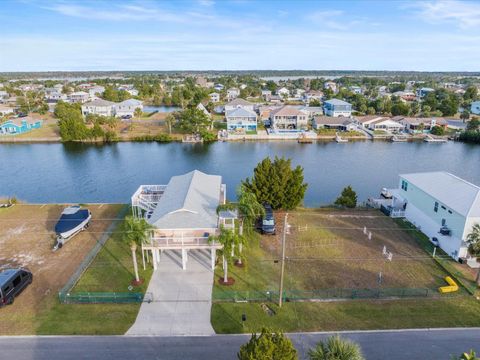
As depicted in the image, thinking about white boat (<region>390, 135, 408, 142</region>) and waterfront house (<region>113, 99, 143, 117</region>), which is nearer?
white boat (<region>390, 135, 408, 142</region>)

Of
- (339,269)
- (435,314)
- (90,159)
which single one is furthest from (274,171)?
(90,159)

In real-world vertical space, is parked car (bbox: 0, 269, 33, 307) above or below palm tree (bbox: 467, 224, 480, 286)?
below

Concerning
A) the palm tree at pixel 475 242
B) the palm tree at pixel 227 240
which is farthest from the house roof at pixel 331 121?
the palm tree at pixel 227 240

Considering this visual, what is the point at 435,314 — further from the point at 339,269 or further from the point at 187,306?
the point at 187,306

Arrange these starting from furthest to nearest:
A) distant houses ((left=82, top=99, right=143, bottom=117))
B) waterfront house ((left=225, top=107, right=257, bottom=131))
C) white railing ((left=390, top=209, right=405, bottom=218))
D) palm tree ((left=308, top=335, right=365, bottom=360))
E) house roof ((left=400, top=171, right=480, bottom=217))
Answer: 1. distant houses ((left=82, top=99, right=143, bottom=117))
2. waterfront house ((left=225, top=107, right=257, bottom=131))
3. white railing ((left=390, top=209, right=405, bottom=218))
4. house roof ((left=400, top=171, right=480, bottom=217))
5. palm tree ((left=308, top=335, right=365, bottom=360))

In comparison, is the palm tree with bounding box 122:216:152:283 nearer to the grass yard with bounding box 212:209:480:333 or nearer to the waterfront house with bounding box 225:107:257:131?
the grass yard with bounding box 212:209:480:333

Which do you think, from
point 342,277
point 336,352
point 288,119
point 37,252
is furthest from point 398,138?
point 37,252

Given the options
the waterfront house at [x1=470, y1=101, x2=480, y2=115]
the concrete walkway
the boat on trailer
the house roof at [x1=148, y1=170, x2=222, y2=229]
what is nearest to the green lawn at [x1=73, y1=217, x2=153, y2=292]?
the concrete walkway

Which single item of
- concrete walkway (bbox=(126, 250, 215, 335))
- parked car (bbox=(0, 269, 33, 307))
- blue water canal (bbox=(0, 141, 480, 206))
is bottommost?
blue water canal (bbox=(0, 141, 480, 206))
